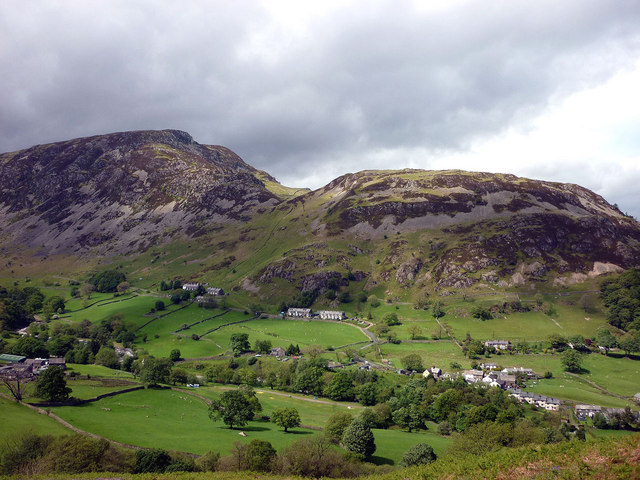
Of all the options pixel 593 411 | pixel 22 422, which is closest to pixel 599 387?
pixel 593 411

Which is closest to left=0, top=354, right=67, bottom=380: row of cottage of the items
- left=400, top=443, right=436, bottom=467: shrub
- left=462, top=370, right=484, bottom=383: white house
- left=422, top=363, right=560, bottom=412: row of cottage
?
left=400, top=443, right=436, bottom=467: shrub

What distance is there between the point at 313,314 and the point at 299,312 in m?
6.94

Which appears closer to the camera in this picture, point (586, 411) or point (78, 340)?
point (586, 411)

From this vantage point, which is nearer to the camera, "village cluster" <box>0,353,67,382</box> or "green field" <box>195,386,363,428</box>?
"village cluster" <box>0,353,67,382</box>

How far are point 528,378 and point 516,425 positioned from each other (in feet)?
177

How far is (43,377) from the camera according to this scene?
74500 mm

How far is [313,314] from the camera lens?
7298 inches

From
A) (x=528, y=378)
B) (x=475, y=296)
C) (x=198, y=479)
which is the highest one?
(x=475, y=296)

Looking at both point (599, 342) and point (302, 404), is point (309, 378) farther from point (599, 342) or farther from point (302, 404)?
point (599, 342)

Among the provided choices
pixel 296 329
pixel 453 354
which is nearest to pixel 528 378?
pixel 453 354

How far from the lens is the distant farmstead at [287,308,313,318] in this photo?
604ft

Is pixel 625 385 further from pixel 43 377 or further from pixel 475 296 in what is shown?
pixel 43 377

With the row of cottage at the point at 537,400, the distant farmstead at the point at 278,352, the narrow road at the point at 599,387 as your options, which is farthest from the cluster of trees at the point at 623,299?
the distant farmstead at the point at 278,352

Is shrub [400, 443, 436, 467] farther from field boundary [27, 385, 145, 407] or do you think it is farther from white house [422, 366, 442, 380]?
field boundary [27, 385, 145, 407]
